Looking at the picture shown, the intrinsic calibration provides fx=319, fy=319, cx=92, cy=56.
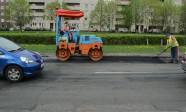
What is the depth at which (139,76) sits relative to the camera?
11.5 meters

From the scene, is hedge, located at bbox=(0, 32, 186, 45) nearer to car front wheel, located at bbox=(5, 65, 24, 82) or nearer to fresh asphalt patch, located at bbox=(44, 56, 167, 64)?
fresh asphalt patch, located at bbox=(44, 56, 167, 64)

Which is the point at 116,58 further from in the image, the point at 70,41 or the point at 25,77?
the point at 25,77

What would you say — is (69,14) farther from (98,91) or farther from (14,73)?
(98,91)

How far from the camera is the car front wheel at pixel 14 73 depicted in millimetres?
10250

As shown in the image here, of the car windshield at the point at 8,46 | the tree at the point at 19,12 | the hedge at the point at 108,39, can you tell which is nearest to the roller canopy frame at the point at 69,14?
the car windshield at the point at 8,46

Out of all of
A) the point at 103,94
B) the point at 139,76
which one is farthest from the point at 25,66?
the point at 139,76

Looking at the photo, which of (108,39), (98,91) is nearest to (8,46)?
(98,91)

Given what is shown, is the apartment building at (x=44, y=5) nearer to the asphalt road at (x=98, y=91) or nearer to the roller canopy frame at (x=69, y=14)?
the roller canopy frame at (x=69, y=14)

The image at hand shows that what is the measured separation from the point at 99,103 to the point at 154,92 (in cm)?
197

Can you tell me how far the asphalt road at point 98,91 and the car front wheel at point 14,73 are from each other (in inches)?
7.9

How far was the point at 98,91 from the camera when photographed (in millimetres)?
8859

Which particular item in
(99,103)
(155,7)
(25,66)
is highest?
(155,7)

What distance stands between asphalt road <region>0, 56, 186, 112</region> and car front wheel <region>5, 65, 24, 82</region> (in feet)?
0.66

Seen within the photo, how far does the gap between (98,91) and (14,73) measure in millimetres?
3044
